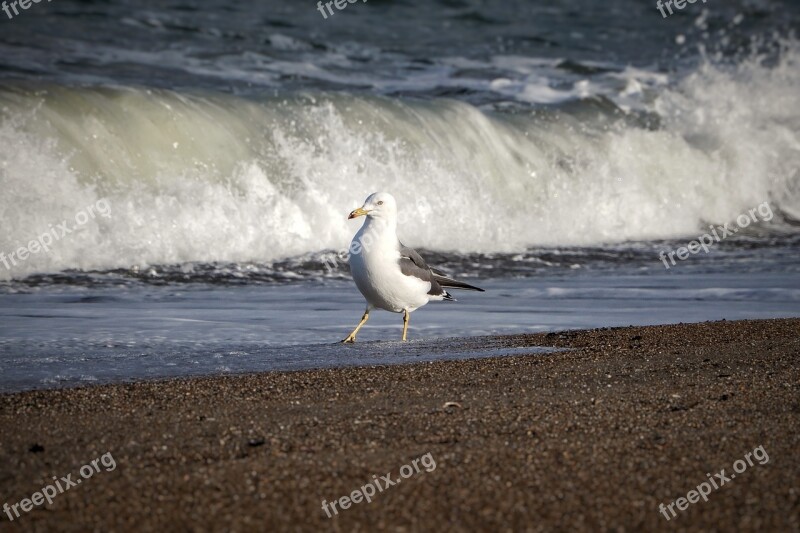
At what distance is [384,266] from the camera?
671 centimetres

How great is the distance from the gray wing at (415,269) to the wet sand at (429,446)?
1400mm

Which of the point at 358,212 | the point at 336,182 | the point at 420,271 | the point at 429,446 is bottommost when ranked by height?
the point at 429,446

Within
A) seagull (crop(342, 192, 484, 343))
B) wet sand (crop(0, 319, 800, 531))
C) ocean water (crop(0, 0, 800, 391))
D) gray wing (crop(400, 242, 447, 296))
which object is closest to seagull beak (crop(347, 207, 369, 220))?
seagull (crop(342, 192, 484, 343))

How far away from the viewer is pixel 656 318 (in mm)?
7371

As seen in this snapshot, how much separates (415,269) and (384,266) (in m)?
0.26

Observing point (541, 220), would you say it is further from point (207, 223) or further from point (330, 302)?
point (330, 302)

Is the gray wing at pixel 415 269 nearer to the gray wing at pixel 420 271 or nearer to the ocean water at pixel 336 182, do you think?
the gray wing at pixel 420 271

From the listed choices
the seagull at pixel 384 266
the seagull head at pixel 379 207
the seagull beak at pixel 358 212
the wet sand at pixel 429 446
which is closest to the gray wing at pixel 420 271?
the seagull at pixel 384 266

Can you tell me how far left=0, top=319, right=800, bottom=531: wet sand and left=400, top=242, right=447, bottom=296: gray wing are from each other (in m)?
1.40

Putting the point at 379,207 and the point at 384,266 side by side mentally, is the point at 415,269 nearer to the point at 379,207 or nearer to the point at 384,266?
the point at 384,266

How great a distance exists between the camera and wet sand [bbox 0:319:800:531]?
10.2 ft

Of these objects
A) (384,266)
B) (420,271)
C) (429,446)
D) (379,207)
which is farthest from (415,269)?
(429,446)

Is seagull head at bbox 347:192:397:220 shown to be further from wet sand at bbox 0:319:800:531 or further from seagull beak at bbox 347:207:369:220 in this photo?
wet sand at bbox 0:319:800:531

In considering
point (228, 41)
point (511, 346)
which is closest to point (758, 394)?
point (511, 346)
